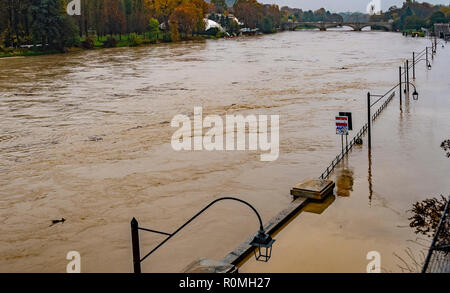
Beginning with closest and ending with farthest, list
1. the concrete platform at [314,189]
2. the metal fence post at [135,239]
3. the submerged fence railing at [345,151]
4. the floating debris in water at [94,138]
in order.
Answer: the metal fence post at [135,239] < the concrete platform at [314,189] < the submerged fence railing at [345,151] < the floating debris in water at [94,138]

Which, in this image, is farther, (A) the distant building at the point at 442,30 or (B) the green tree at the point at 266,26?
(B) the green tree at the point at 266,26

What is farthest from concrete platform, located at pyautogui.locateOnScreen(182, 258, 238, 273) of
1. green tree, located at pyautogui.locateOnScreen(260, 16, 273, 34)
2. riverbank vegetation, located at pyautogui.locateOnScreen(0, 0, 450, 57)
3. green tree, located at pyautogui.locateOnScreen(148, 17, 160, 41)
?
green tree, located at pyautogui.locateOnScreen(260, 16, 273, 34)

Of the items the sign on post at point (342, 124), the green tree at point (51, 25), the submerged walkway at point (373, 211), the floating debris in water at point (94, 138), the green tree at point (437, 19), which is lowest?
the submerged walkway at point (373, 211)

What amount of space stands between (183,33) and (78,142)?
11480cm

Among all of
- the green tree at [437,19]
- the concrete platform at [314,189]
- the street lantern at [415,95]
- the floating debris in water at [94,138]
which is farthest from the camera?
the green tree at [437,19]

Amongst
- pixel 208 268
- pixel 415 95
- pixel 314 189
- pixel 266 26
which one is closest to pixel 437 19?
pixel 266 26

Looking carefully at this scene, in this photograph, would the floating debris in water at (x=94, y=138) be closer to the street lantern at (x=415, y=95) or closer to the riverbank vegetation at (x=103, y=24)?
the street lantern at (x=415, y=95)

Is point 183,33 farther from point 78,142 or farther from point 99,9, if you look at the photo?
point 78,142

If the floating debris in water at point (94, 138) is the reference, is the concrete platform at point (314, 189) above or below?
below

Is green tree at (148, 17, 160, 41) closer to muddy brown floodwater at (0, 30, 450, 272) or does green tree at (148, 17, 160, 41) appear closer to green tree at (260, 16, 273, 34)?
green tree at (260, 16, 273, 34)

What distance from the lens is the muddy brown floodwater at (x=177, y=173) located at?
1532 cm

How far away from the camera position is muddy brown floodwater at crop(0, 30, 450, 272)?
50.3 ft

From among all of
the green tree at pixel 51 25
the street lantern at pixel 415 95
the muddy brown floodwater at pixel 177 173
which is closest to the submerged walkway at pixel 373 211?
the muddy brown floodwater at pixel 177 173

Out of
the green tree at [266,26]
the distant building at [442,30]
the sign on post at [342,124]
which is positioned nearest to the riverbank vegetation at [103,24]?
the green tree at [266,26]
